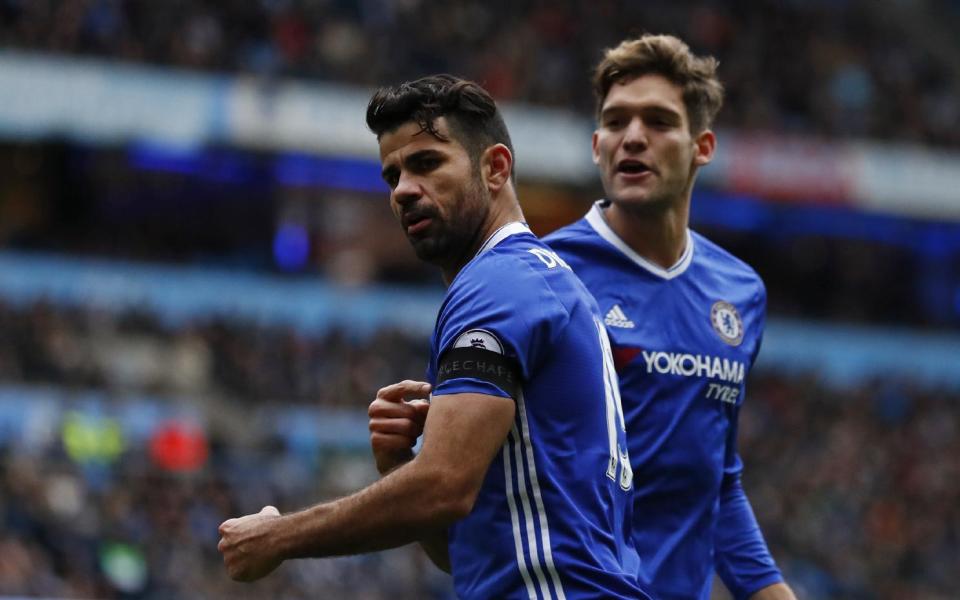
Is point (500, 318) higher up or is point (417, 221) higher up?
point (417, 221)

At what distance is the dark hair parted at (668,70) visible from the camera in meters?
4.59

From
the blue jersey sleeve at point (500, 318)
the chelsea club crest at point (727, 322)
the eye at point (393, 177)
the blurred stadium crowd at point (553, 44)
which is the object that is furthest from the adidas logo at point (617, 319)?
the blurred stadium crowd at point (553, 44)

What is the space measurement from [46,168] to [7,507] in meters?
10.6

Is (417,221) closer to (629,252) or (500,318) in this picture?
(500,318)

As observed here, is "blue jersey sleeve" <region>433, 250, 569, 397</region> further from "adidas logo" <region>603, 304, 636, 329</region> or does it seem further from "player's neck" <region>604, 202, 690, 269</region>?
"player's neck" <region>604, 202, 690, 269</region>

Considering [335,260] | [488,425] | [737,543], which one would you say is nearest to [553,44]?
[335,260]

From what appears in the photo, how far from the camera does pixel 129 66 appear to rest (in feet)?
64.2

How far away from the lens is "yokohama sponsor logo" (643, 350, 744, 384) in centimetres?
432

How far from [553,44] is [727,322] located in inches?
753

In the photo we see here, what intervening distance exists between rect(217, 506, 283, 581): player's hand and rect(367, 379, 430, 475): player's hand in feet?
1.26

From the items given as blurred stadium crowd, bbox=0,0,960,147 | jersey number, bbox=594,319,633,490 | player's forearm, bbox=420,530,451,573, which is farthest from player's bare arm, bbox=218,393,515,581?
blurred stadium crowd, bbox=0,0,960,147

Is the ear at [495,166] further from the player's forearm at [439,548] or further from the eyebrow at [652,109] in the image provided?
the eyebrow at [652,109]

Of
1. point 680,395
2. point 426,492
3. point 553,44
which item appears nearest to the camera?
point 426,492

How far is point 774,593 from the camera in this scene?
4.61 m
